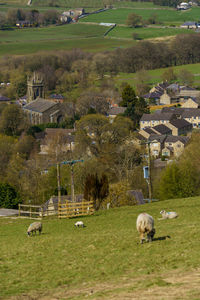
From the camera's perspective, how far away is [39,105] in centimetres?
13788

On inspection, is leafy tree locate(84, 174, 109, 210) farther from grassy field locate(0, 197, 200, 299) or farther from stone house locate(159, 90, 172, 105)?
stone house locate(159, 90, 172, 105)

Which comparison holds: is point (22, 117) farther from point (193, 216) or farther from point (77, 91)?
point (193, 216)

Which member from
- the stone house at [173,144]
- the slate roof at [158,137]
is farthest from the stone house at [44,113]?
the stone house at [173,144]

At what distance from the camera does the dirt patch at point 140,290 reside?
1454 cm

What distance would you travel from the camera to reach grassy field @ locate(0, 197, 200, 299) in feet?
53.0

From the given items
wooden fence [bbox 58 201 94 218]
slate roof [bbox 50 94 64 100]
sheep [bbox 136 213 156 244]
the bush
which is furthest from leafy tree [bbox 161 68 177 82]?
sheep [bbox 136 213 156 244]

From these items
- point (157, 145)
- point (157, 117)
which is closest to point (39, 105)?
point (157, 117)

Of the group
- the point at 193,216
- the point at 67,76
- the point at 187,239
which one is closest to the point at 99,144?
the point at 193,216

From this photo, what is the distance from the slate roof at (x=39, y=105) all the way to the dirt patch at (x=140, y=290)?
383 feet

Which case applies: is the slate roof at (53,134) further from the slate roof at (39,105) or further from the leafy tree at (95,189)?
the leafy tree at (95,189)

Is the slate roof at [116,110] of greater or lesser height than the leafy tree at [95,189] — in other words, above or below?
below

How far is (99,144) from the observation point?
8431 centimetres

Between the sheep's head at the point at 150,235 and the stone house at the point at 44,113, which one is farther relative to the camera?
the stone house at the point at 44,113

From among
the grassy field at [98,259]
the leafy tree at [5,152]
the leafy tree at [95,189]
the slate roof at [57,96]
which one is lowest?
the slate roof at [57,96]
